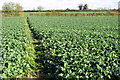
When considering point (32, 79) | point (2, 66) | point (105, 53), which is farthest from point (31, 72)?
point (105, 53)

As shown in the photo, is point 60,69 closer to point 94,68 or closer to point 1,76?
Result: point 94,68

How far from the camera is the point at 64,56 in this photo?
5914 mm

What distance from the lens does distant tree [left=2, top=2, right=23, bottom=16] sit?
216 feet

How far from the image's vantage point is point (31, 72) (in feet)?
19.7

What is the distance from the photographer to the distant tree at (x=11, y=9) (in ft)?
216

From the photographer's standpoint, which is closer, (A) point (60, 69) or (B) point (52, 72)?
(A) point (60, 69)

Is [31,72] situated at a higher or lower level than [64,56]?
lower

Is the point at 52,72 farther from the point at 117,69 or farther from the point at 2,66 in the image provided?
the point at 117,69

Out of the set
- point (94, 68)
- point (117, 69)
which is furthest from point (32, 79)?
point (117, 69)

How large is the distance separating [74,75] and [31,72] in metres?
1.89

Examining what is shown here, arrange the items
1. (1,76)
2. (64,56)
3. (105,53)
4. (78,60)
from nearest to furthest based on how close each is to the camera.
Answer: (1,76) → (78,60) → (64,56) → (105,53)

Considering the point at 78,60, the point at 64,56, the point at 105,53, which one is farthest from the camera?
the point at 105,53

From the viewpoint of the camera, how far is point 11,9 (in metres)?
66.6

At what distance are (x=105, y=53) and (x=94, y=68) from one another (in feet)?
5.11
